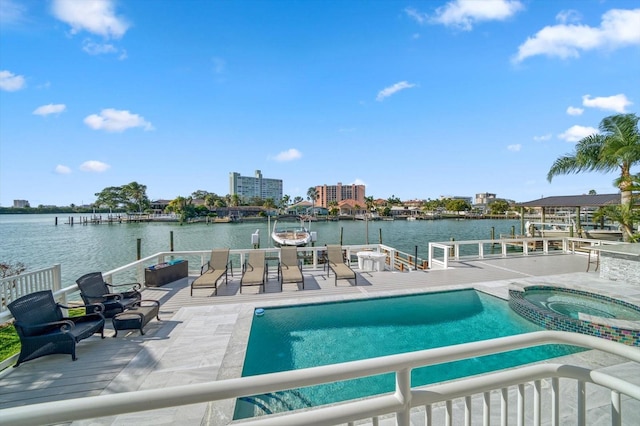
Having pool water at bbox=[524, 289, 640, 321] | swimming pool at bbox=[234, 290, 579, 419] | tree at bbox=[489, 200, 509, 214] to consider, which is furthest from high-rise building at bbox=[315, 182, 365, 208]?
swimming pool at bbox=[234, 290, 579, 419]

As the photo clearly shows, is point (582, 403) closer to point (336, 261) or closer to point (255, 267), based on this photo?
point (336, 261)

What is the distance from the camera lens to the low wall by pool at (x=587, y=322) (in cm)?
450

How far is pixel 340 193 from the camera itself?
12731 cm

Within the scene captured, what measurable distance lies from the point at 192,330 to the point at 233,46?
31.8 ft

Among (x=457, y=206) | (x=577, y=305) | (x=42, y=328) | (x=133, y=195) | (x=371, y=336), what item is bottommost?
(x=371, y=336)

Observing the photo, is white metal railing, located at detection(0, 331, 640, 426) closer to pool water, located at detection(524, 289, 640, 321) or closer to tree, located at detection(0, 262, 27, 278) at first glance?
pool water, located at detection(524, 289, 640, 321)

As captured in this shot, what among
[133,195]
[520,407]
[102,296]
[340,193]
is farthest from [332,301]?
[340,193]

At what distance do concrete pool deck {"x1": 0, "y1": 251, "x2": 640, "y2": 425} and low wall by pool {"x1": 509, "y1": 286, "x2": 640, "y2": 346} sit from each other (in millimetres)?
471

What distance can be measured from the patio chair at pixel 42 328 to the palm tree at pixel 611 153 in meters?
14.8

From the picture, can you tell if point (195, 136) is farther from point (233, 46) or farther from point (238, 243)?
point (238, 243)

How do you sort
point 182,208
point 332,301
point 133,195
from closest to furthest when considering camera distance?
1. point 332,301
2. point 182,208
3. point 133,195

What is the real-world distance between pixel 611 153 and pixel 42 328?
1739 cm

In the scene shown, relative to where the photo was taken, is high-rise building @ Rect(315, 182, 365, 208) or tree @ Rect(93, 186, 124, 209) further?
high-rise building @ Rect(315, 182, 365, 208)

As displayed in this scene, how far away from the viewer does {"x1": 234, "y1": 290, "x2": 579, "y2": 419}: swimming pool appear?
3574 millimetres
